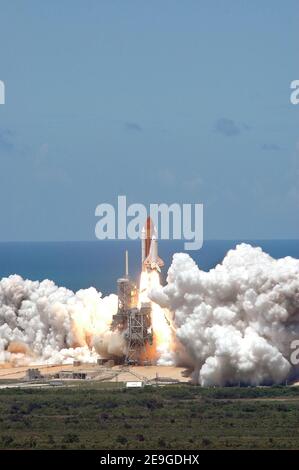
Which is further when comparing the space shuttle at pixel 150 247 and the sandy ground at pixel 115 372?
the space shuttle at pixel 150 247

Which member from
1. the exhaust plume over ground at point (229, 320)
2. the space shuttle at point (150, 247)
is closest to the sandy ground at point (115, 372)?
the exhaust plume over ground at point (229, 320)

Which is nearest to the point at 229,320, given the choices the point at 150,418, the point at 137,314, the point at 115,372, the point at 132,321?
the point at 137,314

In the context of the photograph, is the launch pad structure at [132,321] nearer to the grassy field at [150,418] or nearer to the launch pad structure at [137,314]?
the launch pad structure at [137,314]

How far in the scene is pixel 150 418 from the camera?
75000 millimetres

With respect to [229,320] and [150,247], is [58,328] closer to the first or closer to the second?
[150,247]

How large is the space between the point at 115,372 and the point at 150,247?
6.31m

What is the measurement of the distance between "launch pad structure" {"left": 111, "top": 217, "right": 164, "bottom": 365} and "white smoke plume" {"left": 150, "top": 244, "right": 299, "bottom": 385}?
3.46 metres

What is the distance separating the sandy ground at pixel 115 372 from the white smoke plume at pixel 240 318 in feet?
7.19

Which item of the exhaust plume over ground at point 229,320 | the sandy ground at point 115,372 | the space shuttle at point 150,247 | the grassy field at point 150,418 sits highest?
the space shuttle at point 150,247

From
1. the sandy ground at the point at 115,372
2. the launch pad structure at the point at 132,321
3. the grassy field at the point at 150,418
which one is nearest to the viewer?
the grassy field at the point at 150,418

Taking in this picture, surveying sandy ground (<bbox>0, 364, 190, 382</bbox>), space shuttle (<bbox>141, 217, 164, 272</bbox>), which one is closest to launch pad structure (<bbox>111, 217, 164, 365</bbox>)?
space shuttle (<bbox>141, 217, 164, 272</bbox>)

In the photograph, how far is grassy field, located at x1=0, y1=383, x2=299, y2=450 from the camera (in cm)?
6881

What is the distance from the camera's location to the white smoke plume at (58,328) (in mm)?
92062
